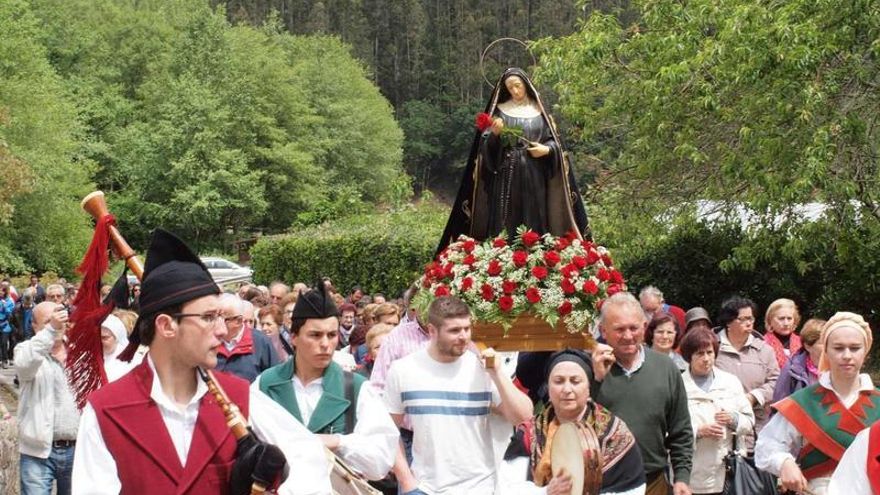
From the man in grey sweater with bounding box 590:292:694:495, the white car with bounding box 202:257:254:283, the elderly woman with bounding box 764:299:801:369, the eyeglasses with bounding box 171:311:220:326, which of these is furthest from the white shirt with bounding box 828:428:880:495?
the white car with bounding box 202:257:254:283

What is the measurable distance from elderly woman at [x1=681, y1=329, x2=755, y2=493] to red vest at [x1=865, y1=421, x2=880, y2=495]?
334 cm

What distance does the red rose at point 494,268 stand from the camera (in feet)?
28.2

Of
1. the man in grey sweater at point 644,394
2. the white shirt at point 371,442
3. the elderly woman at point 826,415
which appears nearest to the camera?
the white shirt at point 371,442

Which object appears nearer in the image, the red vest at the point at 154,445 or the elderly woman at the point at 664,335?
the red vest at the point at 154,445

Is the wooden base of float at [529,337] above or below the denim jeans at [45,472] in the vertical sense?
above

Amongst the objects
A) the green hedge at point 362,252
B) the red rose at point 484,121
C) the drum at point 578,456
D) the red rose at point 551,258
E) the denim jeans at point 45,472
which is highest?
the red rose at point 484,121

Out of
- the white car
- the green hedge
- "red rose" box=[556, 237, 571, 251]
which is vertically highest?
"red rose" box=[556, 237, 571, 251]

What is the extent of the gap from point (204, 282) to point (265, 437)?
1.84 ft

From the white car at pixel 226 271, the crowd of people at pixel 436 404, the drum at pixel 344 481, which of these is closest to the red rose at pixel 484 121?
the crowd of people at pixel 436 404

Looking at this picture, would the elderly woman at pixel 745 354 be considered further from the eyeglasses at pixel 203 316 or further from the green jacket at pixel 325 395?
the eyeglasses at pixel 203 316

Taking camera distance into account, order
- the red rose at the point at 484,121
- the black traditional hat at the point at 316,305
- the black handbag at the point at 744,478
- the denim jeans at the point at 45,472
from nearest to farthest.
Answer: the black traditional hat at the point at 316,305
the black handbag at the point at 744,478
the denim jeans at the point at 45,472
the red rose at the point at 484,121

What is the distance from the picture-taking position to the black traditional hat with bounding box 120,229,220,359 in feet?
15.2

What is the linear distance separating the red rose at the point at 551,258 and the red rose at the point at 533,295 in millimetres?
305

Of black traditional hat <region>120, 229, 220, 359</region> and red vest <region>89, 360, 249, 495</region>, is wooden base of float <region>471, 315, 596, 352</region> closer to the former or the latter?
black traditional hat <region>120, 229, 220, 359</region>
